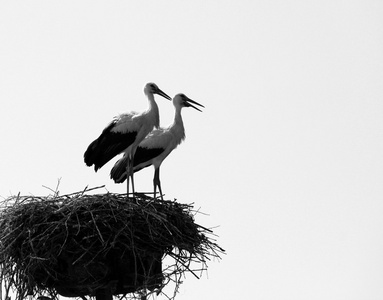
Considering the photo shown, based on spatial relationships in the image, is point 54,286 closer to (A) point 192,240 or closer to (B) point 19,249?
(B) point 19,249

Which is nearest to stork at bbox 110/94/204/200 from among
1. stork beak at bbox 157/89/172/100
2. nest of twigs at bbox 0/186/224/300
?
stork beak at bbox 157/89/172/100

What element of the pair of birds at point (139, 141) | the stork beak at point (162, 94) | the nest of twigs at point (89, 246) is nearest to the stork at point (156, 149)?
the pair of birds at point (139, 141)

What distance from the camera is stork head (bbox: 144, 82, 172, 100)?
14094 mm

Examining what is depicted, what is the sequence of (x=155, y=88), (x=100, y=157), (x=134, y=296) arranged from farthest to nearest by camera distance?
(x=155, y=88) → (x=100, y=157) → (x=134, y=296)

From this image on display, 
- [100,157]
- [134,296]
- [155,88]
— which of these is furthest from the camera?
[155,88]

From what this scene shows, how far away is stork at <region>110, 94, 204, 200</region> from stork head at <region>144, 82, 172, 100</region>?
736 millimetres

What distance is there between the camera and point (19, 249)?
10719mm

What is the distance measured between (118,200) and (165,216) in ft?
1.69

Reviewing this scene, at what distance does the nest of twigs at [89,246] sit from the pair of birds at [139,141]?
220 cm

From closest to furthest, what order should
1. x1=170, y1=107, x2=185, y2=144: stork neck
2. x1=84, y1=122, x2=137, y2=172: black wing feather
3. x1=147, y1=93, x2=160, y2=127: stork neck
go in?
x1=84, y1=122, x2=137, y2=172: black wing feather < x1=147, y1=93, x2=160, y2=127: stork neck < x1=170, y1=107, x2=185, y2=144: stork neck

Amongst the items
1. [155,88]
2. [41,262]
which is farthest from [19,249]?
[155,88]

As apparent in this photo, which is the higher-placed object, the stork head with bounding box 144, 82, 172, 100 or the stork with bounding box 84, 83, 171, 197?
the stork head with bounding box 144, 82, 172, 100

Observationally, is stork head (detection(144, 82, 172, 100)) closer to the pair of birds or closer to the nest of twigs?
the pair of birds

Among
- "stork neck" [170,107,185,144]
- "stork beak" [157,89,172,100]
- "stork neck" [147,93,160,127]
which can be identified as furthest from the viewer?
"stork neck" [170,107,185,144]
